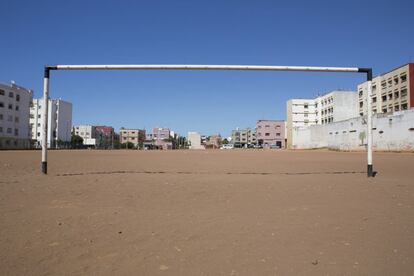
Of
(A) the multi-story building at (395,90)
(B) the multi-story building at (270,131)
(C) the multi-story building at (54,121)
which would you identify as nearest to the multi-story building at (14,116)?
(C) the multi-story building at (54,121)

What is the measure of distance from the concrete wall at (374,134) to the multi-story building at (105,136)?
361ft

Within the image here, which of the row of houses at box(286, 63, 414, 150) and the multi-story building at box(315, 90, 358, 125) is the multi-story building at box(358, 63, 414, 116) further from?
the multi-story building at box(315, 90, 358, 125)

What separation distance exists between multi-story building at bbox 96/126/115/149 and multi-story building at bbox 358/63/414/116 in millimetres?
118461

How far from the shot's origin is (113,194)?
8758 mm

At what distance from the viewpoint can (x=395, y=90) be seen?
76.9m

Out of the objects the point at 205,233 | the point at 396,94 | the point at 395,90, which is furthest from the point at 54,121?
the point at 205,233

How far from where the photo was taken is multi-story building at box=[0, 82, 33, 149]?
84.7 m

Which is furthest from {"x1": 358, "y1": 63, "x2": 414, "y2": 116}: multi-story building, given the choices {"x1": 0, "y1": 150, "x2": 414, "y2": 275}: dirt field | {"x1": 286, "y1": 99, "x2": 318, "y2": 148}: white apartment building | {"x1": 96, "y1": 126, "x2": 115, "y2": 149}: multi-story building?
{"x1": 96, "y1": 126, "x2": 115, "y2": 149}: multi-story building

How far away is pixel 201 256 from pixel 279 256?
0.90 metres

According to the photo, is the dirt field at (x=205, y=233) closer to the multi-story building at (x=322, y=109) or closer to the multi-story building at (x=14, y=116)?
the multi-story building at (x=14, y=116)

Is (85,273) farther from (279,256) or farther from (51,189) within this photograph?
(51,189)

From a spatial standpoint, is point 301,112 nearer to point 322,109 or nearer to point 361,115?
point 322,109

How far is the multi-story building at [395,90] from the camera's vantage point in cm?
7094

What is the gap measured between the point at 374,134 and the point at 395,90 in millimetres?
30343
